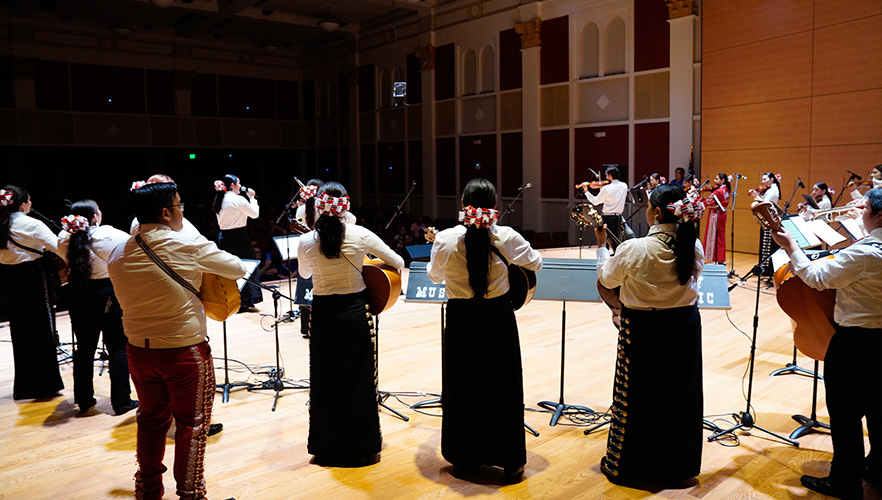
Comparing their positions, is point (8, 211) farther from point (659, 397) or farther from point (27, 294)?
point (659, 397)

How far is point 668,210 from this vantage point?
301cm

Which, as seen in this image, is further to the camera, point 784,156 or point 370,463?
point 784,156

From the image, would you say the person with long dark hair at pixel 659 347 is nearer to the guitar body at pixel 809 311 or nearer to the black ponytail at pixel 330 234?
the guitar body at pixel 809 311

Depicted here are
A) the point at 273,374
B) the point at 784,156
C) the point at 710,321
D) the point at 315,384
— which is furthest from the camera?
the point at 784,156

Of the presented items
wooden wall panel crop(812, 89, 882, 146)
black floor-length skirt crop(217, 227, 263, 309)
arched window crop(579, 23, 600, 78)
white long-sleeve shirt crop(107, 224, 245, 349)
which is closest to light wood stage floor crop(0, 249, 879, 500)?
white long-sleeve shirt crop(107, 224, 245, 349)

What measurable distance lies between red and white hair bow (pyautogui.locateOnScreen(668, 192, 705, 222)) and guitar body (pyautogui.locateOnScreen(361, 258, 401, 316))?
1507mm

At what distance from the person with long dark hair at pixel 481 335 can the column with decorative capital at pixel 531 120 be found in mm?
11290

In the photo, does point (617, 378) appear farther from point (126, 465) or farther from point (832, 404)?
point (126, 465)

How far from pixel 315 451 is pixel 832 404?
8.58 feet

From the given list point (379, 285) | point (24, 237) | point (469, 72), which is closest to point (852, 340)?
point (379, 285)

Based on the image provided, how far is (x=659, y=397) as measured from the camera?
3.10 meters

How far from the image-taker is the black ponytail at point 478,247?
3.12 metres

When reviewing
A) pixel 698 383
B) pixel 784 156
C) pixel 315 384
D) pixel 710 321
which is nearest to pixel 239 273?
pixel 315 384

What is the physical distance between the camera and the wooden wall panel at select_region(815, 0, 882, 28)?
31.5 ft
